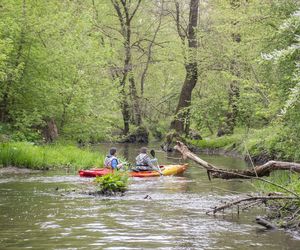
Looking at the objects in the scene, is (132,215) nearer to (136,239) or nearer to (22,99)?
(136,239)

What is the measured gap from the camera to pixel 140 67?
37.7m

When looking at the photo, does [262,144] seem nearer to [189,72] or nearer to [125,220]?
[125,220]

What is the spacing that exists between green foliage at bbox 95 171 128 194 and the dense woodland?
3186mm

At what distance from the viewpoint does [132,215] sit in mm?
9859

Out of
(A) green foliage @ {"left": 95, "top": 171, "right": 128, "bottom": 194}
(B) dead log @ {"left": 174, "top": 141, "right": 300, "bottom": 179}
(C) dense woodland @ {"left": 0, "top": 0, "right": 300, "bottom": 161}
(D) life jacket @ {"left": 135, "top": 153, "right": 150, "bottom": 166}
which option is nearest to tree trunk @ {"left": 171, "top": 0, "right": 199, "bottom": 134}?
(C) dense woodland @ {"left": 0, "top": 0, "right": 300, "bottom": 161}

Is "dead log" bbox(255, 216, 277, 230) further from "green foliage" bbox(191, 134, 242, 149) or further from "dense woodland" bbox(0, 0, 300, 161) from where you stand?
"green foliage" bbox(191, 134, 242, 149)

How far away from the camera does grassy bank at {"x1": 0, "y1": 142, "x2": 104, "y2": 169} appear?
54.3 ft

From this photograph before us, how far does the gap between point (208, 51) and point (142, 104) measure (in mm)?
9683

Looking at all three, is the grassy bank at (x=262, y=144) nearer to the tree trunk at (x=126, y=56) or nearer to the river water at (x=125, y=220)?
the river water at (x=125, y=220)

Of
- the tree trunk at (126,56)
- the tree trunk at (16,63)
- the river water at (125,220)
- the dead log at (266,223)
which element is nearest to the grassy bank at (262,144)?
the dead log at (266,223)

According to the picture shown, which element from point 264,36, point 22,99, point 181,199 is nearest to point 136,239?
point 181,199

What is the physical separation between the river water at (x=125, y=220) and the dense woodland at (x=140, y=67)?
212cm

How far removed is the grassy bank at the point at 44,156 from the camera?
16.5 metres

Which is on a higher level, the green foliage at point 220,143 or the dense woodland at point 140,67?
the dense woodland at point 140,67
